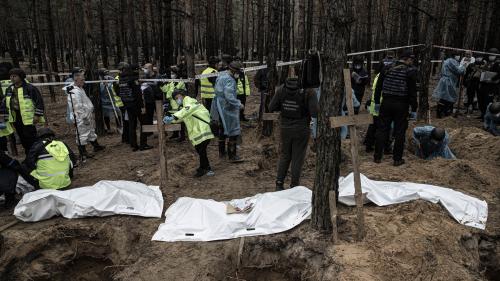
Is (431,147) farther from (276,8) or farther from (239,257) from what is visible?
(239,257)

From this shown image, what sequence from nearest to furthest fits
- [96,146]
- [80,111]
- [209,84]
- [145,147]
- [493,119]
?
1. [80,111]
2. [145,147]
3. [96,146]
4. [493,119]
5. [209,84]

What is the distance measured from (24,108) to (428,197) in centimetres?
717

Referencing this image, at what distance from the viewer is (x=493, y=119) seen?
9.52 m

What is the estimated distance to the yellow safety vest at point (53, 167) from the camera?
608 centimetres

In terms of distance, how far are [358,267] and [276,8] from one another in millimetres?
6500

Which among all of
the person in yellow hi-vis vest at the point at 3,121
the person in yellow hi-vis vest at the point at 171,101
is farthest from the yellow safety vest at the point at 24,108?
the person in yellow hi-vis vest at the point at 171,101

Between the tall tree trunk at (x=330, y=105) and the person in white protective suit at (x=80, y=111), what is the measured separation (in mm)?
5787

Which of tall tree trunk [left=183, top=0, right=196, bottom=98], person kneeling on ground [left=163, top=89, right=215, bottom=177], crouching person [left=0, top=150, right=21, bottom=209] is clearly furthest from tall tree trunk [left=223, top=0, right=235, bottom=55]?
crouching person [left=0, top=150, right=21, bottom=209]

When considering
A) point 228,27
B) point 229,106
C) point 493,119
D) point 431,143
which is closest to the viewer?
point 229,106

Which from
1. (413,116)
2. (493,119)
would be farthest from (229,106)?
(493,119)

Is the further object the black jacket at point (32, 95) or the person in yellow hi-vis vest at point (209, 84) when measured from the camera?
the person in yellow hi-vis vest at point (209, 84)

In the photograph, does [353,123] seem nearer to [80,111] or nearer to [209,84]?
[209,84]

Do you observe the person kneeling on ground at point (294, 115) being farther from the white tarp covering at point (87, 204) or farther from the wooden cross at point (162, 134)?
the white tarp covering at point (87, 204)

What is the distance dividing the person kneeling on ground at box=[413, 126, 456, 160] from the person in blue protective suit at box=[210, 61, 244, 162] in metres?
3.76
